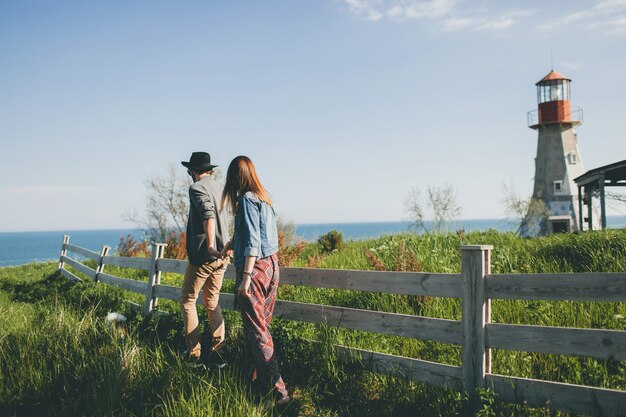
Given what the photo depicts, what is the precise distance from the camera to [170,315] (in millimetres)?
6641

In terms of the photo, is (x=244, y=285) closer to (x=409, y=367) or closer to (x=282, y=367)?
(x=282, y=367)

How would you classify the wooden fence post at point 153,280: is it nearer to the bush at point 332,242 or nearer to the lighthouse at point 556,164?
the bush at point 332,242

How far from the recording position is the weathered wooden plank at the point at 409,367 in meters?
4.04

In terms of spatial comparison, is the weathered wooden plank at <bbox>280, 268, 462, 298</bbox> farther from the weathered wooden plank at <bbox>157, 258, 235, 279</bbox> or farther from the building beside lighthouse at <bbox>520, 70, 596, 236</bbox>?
the building beside lighthouse at <bbox>520, 70, 596, 236</bbox>

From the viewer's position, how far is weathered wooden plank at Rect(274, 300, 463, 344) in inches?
162

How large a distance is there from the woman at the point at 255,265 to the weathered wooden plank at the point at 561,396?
5.60 ft

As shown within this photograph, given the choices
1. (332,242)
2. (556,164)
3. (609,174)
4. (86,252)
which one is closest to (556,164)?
(556,164)

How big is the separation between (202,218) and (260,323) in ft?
4.62

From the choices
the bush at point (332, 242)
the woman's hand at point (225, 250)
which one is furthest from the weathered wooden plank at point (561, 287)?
the bush at point (332, 242)

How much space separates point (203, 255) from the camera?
17.4 ft

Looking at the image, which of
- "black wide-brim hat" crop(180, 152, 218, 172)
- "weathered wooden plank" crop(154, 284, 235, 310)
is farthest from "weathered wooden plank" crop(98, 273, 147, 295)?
"black wide-brim hat" crop(180, 152, 218, 172)

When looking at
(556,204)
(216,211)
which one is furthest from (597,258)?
(556,204)

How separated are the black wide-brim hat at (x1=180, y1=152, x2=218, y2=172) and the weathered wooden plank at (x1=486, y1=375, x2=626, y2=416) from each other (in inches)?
139

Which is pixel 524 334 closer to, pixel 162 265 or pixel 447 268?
pixel 447 268
